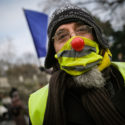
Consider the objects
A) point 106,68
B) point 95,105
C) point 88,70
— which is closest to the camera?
point 95,105

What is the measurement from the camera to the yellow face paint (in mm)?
1054

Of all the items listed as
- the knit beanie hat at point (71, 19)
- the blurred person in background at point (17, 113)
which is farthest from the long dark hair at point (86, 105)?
the blurred person in background at point (17, 113)

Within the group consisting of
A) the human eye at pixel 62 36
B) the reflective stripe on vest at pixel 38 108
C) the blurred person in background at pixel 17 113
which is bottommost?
the blurred person in background at pixel 17 113

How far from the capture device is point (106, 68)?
3.91ft

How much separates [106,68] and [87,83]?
25cm

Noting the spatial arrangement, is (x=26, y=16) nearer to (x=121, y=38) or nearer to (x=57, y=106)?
(x=57, y=106)

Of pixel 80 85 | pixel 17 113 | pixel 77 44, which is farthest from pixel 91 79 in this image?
pixel 17 113

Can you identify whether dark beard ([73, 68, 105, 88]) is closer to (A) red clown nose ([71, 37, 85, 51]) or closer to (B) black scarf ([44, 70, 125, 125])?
(B) black scarf ([44, 70, 125, 125])

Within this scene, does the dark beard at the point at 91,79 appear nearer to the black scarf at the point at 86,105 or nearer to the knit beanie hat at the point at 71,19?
the black scarf at the point at 86,105

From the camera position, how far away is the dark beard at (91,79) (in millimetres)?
1058

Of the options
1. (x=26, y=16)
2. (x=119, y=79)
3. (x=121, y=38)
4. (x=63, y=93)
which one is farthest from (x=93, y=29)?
(x=121, y=38)

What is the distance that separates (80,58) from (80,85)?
0.21 meters

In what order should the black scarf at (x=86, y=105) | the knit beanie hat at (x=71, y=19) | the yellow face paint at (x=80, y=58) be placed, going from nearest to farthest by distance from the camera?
the black scarf at (x=86, y=105) < the yellow face paint at (x=80, y=58) < the knit beanie hat at (x=71, y=19)

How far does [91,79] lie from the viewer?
106 cm
